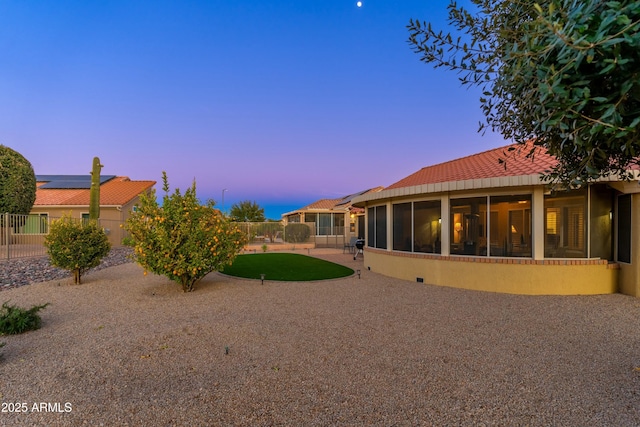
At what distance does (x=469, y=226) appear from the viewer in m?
8.81

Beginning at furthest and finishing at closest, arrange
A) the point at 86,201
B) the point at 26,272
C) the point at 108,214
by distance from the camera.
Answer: the point at 108,214, the point at 86,201, the point at 26,272

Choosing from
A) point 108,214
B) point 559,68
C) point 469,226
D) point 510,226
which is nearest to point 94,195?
point 108,214

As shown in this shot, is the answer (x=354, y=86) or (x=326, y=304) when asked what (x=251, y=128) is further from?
(x=326, y=304)

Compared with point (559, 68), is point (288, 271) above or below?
below

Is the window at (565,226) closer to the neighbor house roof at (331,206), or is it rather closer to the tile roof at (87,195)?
the neighbor house roof at (331,206)

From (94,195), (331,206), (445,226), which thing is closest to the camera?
(445,226)

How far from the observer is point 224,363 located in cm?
403

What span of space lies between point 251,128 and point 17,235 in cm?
1255

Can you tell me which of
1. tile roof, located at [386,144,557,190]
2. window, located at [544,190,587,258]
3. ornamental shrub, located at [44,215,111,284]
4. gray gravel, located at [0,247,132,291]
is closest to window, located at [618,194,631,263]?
window, located at [544,190,587,258]

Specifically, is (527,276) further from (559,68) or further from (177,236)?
(177,236)

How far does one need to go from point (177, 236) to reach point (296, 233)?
1947 centimetres

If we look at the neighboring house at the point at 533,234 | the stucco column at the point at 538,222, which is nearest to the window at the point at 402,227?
the neighboring house at the point at 533,234

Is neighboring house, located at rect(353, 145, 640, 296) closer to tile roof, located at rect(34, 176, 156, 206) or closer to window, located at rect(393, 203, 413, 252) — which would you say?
window, located at rect(393, 203, 413, 252)

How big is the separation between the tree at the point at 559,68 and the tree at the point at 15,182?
1774cm
